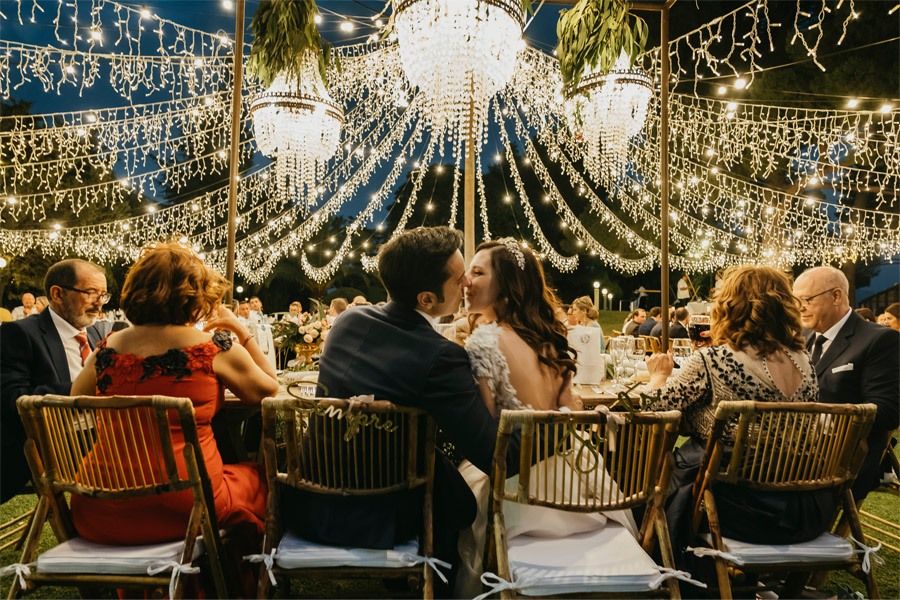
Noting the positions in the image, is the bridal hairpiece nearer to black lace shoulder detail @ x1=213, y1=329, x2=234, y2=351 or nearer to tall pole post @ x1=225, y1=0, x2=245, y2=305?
black lace shoulder detail @ x1=213, y1=329, x2=234, y2=351

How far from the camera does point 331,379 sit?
175 centimetres

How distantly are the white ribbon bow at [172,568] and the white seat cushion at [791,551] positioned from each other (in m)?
1.67

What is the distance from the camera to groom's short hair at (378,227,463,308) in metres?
1.84

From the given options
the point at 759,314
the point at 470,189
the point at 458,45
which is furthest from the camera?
the point at 470,189

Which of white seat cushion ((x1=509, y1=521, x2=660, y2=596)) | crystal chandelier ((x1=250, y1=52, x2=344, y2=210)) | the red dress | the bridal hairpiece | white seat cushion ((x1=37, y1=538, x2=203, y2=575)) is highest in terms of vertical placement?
crystal chandelier ((x1=250, y1=52, x2=344, y2=210))

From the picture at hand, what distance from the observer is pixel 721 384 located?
199 centimetres

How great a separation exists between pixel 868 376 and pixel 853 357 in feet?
0.32

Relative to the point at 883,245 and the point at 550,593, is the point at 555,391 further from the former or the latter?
the point at 883,245

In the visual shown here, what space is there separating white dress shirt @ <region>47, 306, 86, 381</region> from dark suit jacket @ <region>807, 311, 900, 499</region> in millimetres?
3587

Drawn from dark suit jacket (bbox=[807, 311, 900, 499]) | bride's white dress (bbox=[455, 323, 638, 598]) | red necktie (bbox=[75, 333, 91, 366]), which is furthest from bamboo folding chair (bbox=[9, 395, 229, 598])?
dark suit jacket (bbox=[807, 311, 900, 499])

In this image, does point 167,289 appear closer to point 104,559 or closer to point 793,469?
point 104,559

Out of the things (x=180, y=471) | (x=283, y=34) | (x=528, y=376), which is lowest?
(x=180, y=471)

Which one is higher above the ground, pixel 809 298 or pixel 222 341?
pixel 809 298

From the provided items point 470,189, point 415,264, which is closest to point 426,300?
point 415,264
